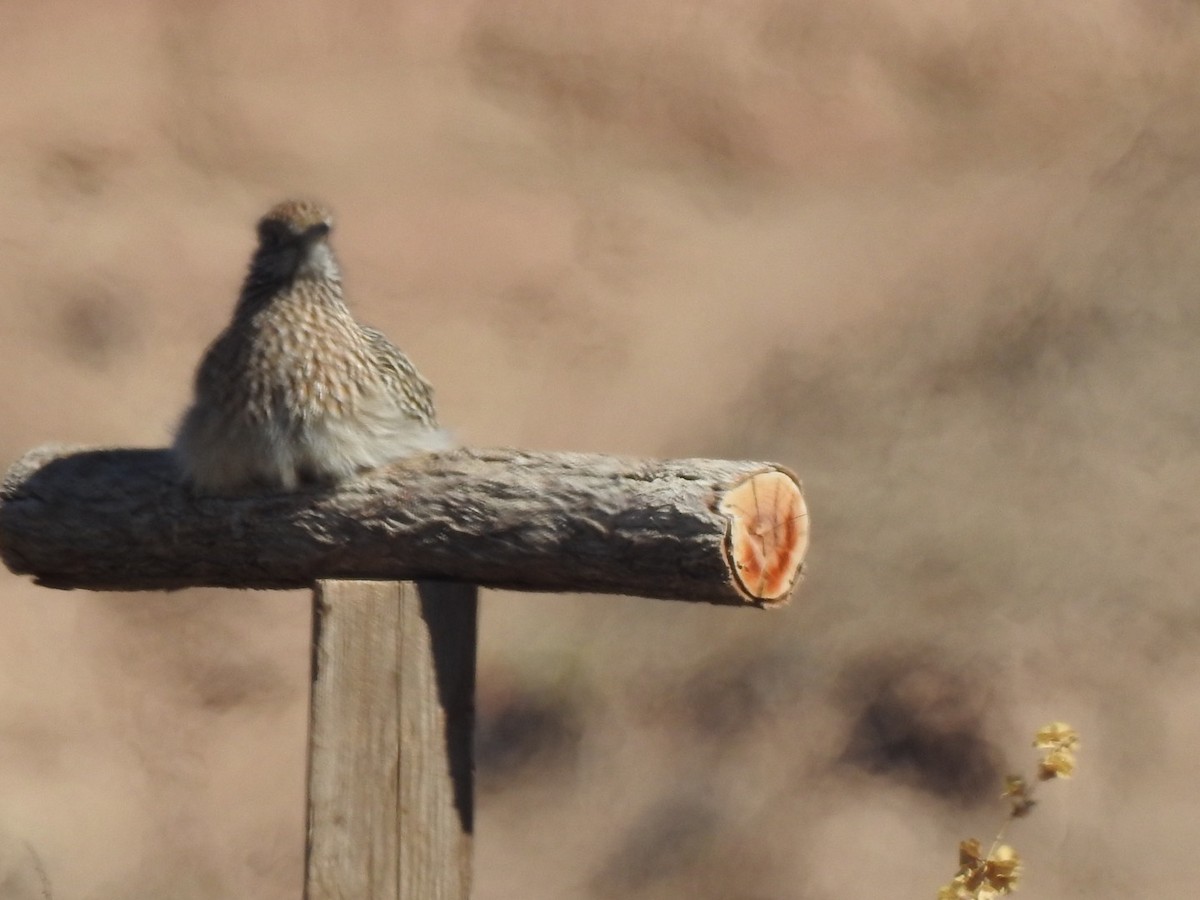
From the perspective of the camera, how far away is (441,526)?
3.26 metres

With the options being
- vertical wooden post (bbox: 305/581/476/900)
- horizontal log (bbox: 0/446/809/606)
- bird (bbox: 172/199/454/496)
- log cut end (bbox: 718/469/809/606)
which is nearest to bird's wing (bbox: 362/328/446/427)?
bird (bbox: 172/199/454/496)

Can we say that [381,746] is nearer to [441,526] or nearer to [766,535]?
[441,526]

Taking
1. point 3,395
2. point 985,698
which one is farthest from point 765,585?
point 3,395

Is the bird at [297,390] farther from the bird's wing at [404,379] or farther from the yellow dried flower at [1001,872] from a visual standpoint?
the yellow dried flower at [1001,872]

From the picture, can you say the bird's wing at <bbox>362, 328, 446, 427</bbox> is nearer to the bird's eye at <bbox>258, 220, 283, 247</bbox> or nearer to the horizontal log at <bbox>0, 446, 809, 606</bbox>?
the bird's eye at <bbox>258, 220, 283, 247</bbox>

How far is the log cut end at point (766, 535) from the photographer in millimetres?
3047

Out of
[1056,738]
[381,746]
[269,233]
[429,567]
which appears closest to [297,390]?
[269,233]

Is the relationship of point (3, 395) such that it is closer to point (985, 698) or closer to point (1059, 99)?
point (985, 698)

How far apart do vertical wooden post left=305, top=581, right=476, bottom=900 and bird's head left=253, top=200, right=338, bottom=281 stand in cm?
85

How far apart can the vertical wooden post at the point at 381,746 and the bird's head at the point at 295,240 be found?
33.6 inches

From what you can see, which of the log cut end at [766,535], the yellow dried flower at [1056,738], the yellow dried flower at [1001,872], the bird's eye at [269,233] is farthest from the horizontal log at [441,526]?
→ the yellow dried flower at [1001,872]

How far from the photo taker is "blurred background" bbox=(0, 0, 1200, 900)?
8.14m

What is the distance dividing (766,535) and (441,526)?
0.53m

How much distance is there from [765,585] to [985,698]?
5.09 m
